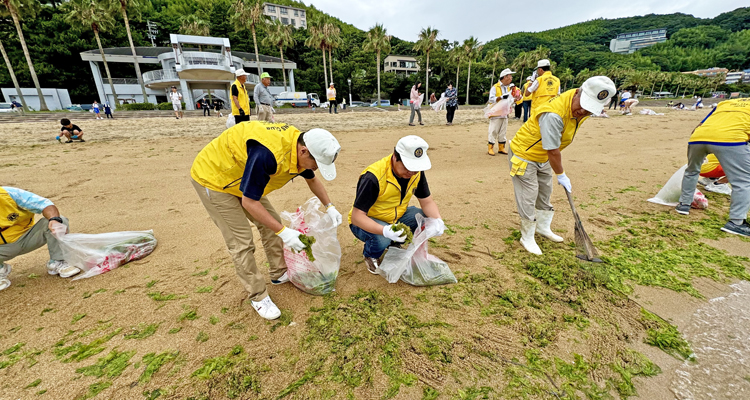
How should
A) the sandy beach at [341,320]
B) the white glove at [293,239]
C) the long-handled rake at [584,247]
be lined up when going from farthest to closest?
the long-handled rake at [584,247]
the white glove at [293,239]
the sandy beach at [341,320]

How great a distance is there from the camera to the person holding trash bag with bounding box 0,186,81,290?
216 centimetres

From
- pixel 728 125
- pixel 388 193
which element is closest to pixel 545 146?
pixel 388 193

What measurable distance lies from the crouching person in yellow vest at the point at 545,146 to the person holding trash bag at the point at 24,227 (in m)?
3.68

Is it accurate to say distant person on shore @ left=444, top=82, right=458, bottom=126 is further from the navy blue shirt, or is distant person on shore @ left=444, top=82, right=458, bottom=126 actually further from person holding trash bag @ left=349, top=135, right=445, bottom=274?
the navy blue shirt

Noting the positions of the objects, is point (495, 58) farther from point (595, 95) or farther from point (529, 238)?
point (529, 238)

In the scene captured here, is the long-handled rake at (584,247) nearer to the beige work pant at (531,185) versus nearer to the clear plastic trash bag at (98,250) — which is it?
the beige work pant at (531,185)

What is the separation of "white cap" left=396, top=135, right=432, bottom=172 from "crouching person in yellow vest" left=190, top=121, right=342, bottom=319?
41 centimetres

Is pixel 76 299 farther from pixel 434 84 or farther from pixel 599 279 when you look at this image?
pixel 434 84

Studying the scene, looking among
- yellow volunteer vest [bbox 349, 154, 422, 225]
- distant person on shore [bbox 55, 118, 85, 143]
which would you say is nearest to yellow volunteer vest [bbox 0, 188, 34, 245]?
yellow volunteer vest [bbox 349, 154, 422, 225]

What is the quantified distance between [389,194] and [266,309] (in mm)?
1102

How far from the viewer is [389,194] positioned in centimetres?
212

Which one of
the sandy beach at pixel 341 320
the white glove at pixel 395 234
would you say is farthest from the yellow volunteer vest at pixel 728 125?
the white glove at pixel 395 234

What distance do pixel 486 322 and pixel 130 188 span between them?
504 cm

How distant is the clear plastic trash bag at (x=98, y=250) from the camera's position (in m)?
2.29
